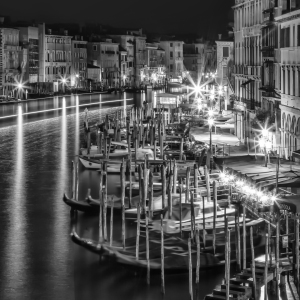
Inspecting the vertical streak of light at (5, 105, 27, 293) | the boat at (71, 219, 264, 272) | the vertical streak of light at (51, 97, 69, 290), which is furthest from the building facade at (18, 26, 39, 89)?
the boat at (71, 219, 264, 272)

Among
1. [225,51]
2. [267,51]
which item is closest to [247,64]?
[267,51]

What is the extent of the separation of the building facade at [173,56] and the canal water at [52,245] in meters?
65.1

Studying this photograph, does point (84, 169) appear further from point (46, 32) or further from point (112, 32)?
point (112, 32)

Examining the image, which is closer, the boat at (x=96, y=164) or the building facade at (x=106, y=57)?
the boat at (x=96, y=164)

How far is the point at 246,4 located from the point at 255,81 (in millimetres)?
2998

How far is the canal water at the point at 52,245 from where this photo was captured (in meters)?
12.9

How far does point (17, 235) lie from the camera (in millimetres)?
16703

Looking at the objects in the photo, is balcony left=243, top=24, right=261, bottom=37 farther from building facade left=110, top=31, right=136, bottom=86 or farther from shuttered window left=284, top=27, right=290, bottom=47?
building facade left=110, top=31, right=136, bottom=86

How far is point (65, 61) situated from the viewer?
72625 millimetres

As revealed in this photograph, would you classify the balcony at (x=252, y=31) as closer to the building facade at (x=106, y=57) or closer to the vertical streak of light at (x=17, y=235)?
the vertical streak of light at (x=17, y=235)

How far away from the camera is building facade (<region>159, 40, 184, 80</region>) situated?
97062 millimetres

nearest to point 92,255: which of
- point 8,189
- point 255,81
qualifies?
point 8,189

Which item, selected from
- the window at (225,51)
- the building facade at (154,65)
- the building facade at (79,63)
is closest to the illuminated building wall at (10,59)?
the building facade at (79,63)

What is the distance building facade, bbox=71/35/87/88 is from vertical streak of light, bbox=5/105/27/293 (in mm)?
48140
